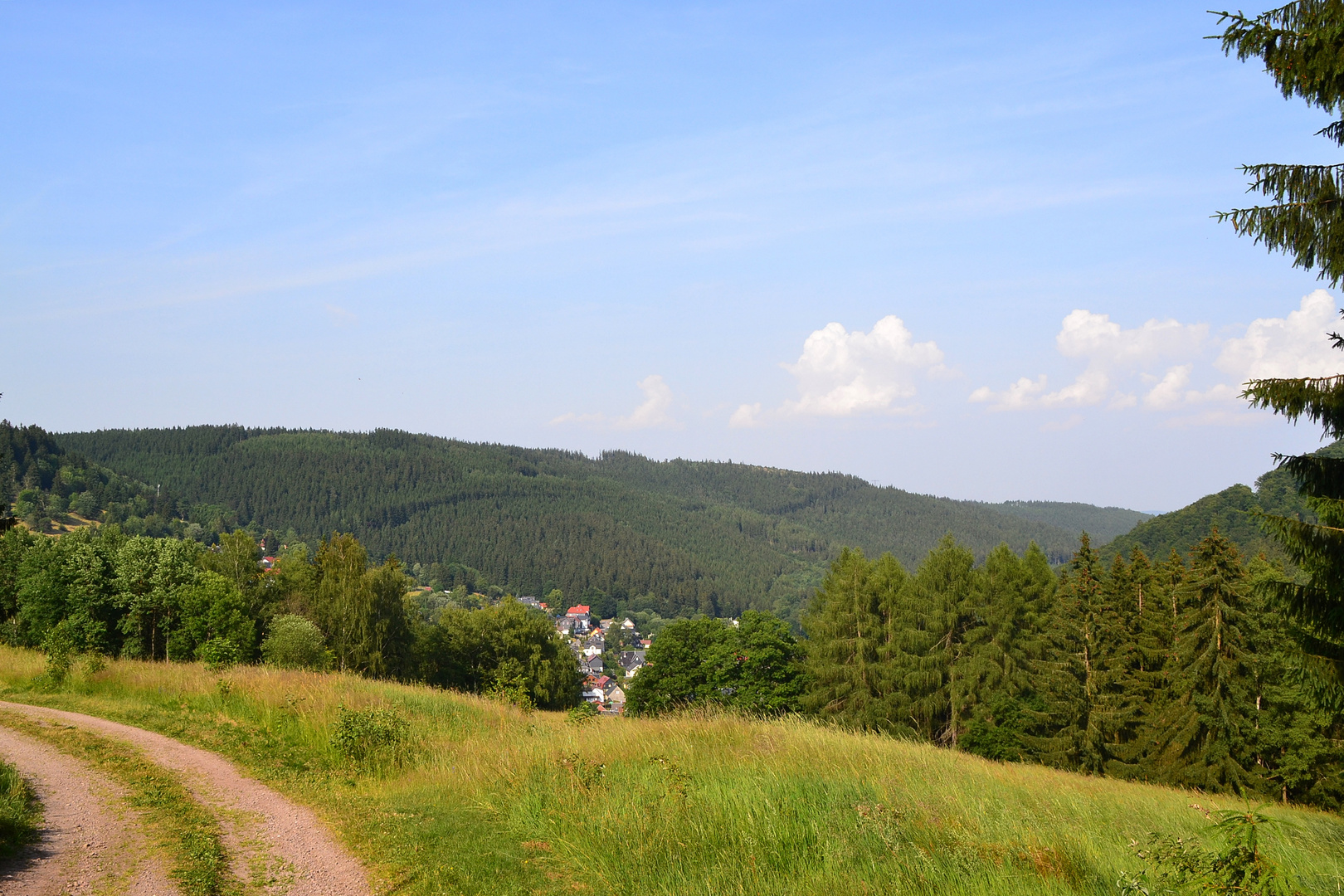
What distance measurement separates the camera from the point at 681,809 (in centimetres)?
775

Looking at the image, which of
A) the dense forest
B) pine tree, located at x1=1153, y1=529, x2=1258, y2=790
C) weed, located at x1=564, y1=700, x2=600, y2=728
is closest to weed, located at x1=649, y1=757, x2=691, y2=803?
weed, located at x1=564, y1=700, x2=600, y2=728

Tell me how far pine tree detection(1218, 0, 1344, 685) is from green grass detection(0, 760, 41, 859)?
12446 mm

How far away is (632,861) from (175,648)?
35.1m

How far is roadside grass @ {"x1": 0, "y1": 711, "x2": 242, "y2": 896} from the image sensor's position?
651 centimetres

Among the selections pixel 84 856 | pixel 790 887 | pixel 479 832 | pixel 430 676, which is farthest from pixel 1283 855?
pixel 430 676

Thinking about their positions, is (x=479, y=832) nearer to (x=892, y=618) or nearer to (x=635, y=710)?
(x=892, y=618)

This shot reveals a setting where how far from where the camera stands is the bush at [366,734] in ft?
36.2

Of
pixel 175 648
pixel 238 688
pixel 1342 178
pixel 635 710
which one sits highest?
pixel 1342 178

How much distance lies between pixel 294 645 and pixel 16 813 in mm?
27298

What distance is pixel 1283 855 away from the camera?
21.0 ft

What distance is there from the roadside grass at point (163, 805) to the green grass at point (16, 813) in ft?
2.80

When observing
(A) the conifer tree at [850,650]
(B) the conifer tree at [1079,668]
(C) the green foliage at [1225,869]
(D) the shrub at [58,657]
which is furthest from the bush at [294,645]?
(C) the green foliage at [1225,869]

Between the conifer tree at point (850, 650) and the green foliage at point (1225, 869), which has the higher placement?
the green foliage at point (1225, 869)

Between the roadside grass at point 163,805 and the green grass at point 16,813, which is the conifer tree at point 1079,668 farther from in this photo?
the green grass at point 16,813
